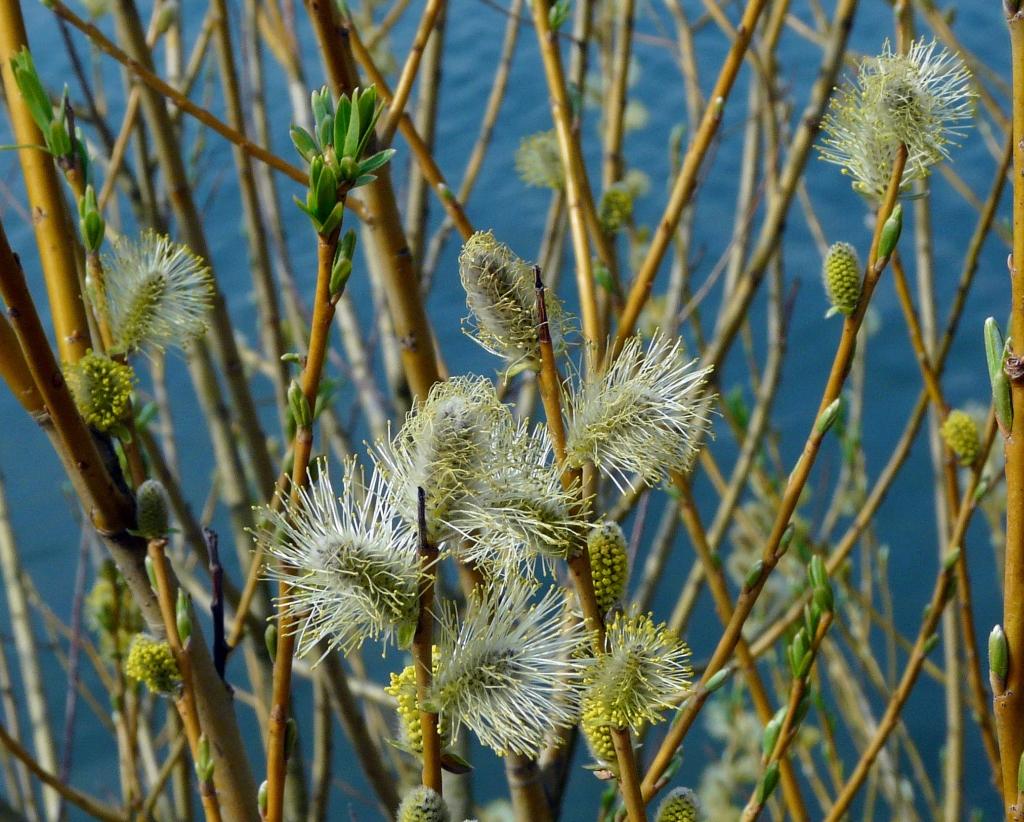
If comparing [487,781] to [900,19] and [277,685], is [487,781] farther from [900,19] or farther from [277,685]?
[277,685]

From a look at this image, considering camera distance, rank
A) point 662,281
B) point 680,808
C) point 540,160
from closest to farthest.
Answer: point 680,808 → point 540,160 → point 662,281

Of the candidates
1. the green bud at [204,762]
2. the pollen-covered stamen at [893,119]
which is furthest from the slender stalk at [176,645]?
the pollen-covered stamen at [893,119]

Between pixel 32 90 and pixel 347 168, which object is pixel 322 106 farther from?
pixel 32 90

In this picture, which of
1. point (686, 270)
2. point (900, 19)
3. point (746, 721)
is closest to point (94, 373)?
point (900, 19)

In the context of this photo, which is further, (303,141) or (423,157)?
(423,157)

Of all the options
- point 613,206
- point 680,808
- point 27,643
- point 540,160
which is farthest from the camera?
point 27,643

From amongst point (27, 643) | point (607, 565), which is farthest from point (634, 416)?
point (27, 643)
